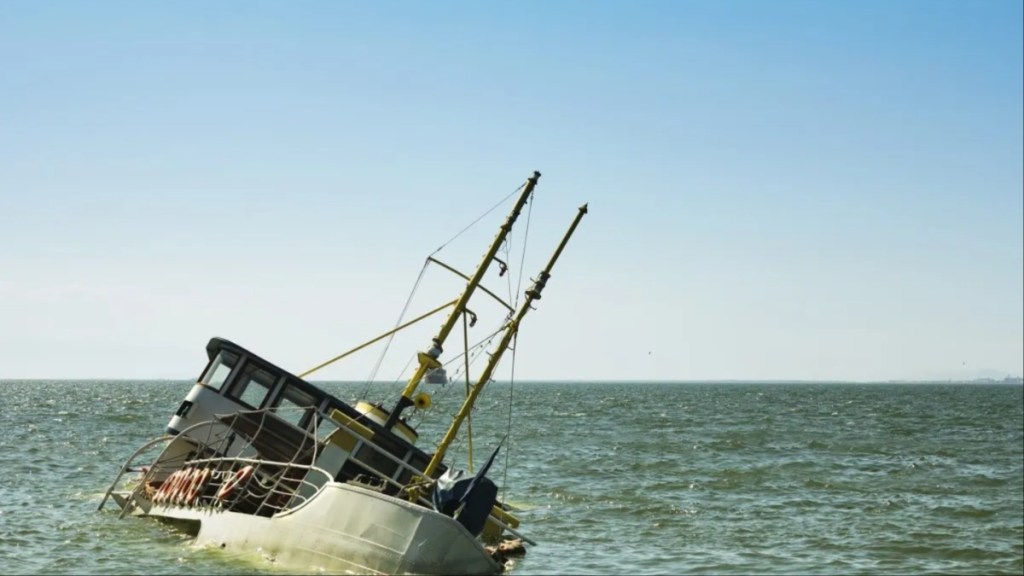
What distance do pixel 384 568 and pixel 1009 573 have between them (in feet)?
44.9

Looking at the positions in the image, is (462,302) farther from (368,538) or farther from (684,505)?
(684,505)

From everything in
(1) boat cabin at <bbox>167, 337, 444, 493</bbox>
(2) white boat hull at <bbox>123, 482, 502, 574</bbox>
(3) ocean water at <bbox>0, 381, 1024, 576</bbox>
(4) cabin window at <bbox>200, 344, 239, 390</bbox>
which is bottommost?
(3) ocean water at <bbox>0, 381, 1024, 576</bbox>

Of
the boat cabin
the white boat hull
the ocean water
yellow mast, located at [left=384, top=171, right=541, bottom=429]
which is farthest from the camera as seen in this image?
yellow mast, located at [left=384, top=171, right=541, bottom=429]

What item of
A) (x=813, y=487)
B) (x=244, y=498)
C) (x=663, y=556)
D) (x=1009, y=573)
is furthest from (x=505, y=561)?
(x=813, y=487)

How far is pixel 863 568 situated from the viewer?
23781 millimetres

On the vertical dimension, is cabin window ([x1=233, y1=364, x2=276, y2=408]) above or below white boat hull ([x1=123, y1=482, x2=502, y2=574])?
above

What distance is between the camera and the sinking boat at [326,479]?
1975 centimetres

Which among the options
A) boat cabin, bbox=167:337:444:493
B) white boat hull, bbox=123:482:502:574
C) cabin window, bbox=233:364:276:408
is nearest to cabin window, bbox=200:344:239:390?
boat cabin, bbox=167:337:444:493

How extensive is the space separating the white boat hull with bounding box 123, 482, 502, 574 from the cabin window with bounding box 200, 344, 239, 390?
6625 mm

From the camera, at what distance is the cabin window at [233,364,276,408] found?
27.1 m

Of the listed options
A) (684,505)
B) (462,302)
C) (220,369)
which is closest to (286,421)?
(220,369)

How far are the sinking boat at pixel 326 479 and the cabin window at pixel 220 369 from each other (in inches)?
1.1

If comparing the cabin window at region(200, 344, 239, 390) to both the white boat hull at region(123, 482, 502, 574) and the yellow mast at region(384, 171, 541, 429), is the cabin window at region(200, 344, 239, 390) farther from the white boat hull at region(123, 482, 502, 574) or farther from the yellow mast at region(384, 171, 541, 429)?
the white boat hull at region(123, 482, 502, 574)

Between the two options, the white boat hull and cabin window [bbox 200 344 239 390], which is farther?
cabin window [bbox 200 344 239 390]
